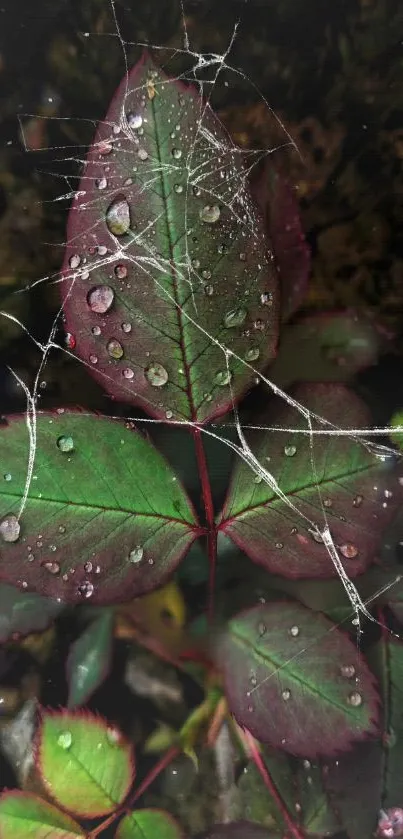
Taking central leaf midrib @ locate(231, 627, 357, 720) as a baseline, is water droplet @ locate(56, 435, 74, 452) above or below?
above

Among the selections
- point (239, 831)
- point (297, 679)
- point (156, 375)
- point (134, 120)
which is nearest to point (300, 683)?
point (297, 679)

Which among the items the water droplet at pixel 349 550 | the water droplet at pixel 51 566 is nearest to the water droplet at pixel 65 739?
the water droplet at pixel 51 566

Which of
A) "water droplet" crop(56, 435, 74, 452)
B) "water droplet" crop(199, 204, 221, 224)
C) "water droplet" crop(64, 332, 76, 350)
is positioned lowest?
"water droplet" crop(56, 435, 74, 452)

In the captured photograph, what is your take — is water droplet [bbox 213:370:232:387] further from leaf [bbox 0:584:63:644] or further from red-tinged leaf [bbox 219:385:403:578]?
leaf [bbox 0:584:63:644]

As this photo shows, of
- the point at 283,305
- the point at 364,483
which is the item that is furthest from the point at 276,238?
the point at 364,483

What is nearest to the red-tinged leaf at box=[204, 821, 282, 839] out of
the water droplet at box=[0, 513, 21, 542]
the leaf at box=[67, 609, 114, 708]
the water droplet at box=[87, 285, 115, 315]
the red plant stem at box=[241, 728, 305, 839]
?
the red plant stem at box=[241, 728, 305, 839]

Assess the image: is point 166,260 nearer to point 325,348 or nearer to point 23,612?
point 325,348
